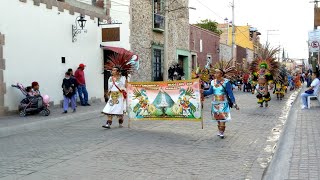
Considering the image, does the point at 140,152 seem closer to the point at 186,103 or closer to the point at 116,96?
the point at 186,103

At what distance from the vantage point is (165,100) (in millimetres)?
10875

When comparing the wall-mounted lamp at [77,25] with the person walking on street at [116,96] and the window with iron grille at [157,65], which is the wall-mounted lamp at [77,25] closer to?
the person walking on street at [116,96]

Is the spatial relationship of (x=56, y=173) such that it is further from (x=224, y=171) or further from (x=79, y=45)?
(x=79, y=45)

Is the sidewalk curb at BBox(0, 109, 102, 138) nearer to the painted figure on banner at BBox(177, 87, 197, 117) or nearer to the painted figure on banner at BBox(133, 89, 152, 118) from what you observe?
the painted figure on banner at BBox(133, 89, 152, 118)

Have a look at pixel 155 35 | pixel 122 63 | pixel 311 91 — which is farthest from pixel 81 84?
pixel 155 35

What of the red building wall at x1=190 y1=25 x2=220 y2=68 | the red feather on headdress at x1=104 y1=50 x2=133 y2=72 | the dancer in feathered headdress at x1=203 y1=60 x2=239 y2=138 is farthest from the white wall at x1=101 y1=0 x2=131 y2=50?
the red building wall at x1=190 y1=25 x2=220 y2=68

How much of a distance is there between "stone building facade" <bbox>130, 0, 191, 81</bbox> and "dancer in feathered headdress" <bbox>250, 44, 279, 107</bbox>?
6.12 m

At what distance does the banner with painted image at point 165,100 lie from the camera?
1061 centimetres

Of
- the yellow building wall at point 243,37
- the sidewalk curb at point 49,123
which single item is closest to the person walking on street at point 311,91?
the sidewalk curb at point 49,123

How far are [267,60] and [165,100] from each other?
30.9ft

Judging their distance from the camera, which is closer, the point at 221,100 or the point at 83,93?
the point at 221,100

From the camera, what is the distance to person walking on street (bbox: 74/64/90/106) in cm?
1702

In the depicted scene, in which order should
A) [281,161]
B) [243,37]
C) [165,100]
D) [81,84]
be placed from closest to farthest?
1. [281,161]
2. [165,100]
3. [81,84]
4. [243,37]

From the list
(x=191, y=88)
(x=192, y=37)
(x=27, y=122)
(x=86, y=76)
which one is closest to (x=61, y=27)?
(x=86, y=76)
